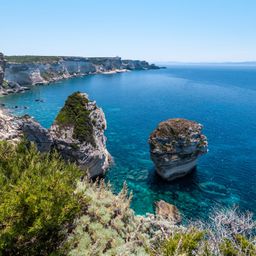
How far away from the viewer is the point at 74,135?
38.7 m

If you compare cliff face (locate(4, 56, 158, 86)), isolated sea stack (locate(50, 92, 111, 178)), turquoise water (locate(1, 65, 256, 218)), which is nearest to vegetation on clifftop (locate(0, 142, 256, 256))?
turquoise water (locate(1, 65, 256, 218))

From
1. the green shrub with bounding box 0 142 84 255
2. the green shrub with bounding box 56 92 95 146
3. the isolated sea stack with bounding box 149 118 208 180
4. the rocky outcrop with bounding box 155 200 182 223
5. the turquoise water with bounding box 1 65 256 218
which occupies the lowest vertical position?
the turquoise water with bounding box 1 65 256 218

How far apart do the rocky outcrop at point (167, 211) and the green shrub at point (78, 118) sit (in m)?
13.2

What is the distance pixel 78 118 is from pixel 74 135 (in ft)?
10.5

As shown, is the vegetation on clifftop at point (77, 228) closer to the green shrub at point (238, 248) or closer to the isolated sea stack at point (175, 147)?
the green shrub at point (238, 248)

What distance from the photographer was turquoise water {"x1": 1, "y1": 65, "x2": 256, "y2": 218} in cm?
3653

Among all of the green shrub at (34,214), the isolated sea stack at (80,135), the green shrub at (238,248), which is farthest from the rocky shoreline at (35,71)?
the green shrub at (238,248)

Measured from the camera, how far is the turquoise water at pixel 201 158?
36.5 meters

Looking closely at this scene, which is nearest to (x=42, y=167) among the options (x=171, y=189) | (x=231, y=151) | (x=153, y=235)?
(x=153, y=235)

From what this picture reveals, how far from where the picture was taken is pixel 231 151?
52.6m

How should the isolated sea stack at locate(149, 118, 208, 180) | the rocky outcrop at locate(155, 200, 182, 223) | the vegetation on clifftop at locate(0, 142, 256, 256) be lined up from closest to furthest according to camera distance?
the vegetation on clifftop at locate(0, 142, 256, 256)
the rocky outcrop at locate(155, 200, 182, 223)
the isolated sea stack at locate(149, 118, 208, 180)

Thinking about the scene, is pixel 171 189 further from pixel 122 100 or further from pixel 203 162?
pixel 122 100

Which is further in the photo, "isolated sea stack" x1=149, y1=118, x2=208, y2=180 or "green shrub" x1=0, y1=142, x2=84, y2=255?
"isolated sea stack" x1=149, y1=118, x2=208, y2=180

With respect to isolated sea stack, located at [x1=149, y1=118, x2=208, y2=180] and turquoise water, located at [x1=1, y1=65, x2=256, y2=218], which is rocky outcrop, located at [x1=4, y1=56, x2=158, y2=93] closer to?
turquoise water, located at [x1=1, y1=65, x2=256, y2=218]
